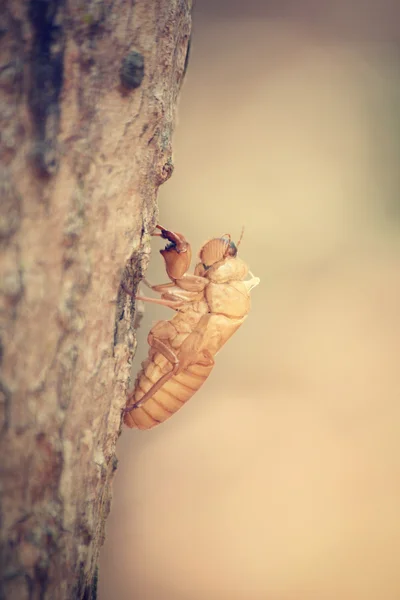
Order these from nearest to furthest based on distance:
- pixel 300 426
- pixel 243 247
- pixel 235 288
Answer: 1. pixel 235 288
2. pixel 300 426
3. pixel 243 247

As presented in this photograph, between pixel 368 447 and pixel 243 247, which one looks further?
pixel 243 247

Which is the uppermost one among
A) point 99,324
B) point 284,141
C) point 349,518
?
point 284,141

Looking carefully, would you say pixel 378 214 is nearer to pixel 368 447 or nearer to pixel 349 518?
pixel 368 447

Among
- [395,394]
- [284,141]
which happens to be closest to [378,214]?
[284,141]

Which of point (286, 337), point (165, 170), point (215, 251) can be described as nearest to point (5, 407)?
point (165, 170)

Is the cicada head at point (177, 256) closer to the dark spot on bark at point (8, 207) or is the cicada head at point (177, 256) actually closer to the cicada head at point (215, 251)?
the cicada head at point (215, 251)

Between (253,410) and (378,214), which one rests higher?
(378,214)

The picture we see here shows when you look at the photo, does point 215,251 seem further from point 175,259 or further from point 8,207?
point 8,207

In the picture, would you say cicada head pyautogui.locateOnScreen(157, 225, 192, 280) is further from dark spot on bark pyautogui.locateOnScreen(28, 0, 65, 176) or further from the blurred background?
the blurred background
